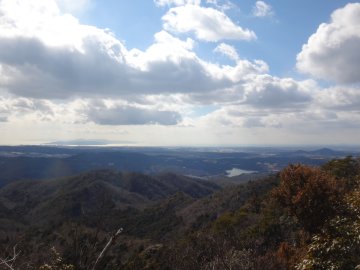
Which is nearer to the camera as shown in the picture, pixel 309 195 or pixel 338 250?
pixel 338 250

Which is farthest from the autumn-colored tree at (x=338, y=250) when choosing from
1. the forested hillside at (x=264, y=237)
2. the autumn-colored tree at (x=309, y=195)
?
the autumn-colored tree at (x=309, y=195)

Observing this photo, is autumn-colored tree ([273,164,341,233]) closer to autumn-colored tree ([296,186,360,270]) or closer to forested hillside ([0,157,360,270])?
forested hillside ([0,157,360,270])

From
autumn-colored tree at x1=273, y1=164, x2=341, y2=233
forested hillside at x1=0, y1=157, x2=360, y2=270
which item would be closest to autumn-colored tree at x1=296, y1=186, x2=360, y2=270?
forested hillside at x1=0, y1=157, x2=360, y2=270

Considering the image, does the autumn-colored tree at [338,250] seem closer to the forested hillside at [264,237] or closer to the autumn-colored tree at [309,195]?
the forested hillside at [264,237]

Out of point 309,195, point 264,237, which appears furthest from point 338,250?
point 264,237

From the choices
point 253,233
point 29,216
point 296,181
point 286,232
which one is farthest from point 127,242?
point 29,216

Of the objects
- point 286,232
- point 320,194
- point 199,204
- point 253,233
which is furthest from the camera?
point 199,204

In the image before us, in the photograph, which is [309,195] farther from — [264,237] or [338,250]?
[264,237]

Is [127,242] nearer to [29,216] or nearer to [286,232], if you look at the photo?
[286,232]
